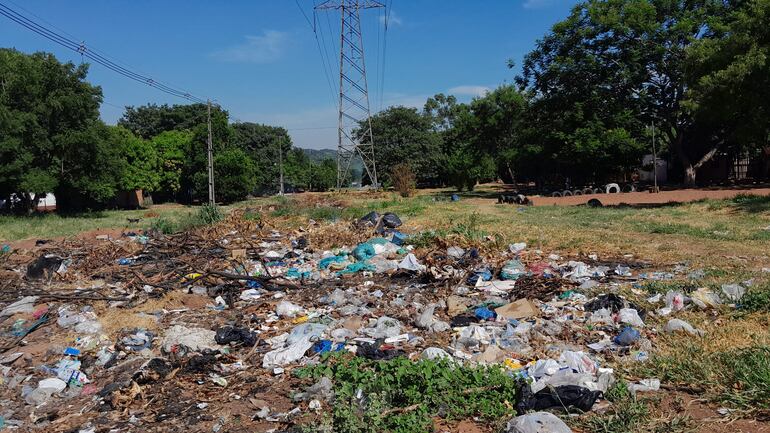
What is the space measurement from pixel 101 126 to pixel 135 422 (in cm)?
2346

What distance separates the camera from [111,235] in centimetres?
1349

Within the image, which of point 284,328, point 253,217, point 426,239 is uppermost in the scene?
point 253,217

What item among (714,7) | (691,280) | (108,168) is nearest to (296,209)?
(691,280)

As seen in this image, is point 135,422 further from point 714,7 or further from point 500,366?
point 714,7

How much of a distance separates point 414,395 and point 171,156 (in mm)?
33562

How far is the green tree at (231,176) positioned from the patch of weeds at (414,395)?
31.8 m

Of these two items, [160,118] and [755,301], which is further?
[160,118]

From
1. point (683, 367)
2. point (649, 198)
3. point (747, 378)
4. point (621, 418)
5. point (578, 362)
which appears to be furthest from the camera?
point (649, 198)

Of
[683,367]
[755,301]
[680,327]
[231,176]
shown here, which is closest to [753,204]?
[755,301]

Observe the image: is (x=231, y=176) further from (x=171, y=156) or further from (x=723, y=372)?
(x=723, y=372)

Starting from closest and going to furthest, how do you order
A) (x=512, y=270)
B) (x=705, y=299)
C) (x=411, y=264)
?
(x=705, y=299)
(x=512, y=270)
(x=411, y=264)

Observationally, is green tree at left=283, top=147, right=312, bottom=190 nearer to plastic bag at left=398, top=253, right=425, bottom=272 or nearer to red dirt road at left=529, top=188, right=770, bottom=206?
red dirt road at left=529, top=188, right=770, bottom=206

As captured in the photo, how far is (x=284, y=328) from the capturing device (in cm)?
539

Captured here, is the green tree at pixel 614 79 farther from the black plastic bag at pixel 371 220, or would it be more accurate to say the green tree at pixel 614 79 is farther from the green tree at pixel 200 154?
the green tree at pixel 200 154
